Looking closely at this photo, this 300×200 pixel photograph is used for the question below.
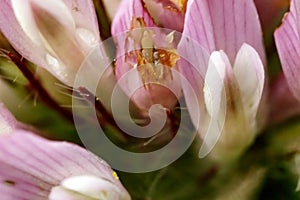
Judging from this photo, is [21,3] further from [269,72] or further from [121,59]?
[269,72]

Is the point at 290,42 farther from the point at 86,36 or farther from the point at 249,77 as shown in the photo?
the point at 86,36

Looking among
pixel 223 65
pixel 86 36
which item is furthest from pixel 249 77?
pixel 86 36

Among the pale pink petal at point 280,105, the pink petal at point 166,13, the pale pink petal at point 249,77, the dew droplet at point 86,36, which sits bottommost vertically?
the pale pink petal at point 280,105

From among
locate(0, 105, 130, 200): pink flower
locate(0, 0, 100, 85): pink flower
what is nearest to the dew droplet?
locate(0, 0, 100, 85): pink flower

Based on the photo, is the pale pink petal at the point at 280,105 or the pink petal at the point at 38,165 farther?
the pale pink petal at the point at 280,105

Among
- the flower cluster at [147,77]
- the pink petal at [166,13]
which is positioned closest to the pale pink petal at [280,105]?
the flower cluster at [147,77]

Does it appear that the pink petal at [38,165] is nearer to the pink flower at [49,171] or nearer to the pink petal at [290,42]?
the pink flower at [49,171]
